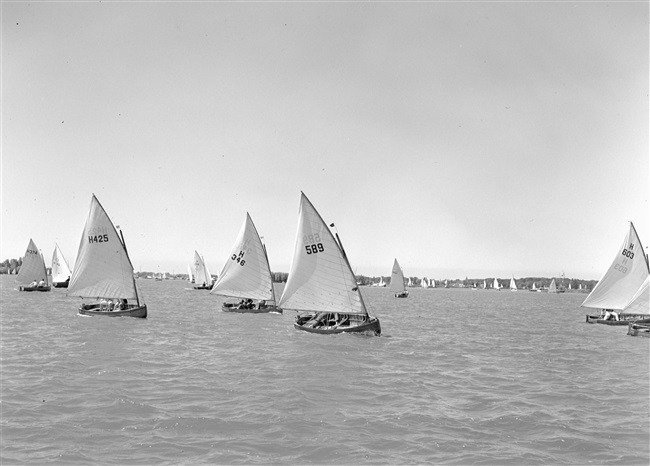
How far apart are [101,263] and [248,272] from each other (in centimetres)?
1678

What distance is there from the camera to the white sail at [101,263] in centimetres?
4725

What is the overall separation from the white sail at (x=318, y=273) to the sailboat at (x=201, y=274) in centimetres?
11235

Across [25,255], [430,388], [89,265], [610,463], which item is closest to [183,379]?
[430,388]

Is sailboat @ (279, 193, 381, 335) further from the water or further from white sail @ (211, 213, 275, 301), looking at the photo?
white sail @ (211, 213, 275, 301)

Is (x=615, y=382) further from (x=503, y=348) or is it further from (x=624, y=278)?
(x=624, y=278)

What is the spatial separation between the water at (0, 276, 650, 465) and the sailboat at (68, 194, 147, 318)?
11391mm

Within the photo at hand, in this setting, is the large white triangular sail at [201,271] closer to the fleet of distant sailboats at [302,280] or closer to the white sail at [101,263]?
the fleet of distant sailboats at [302,280]

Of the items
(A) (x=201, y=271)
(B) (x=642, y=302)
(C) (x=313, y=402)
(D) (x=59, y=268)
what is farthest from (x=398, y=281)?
(C) (x=313, y=402)

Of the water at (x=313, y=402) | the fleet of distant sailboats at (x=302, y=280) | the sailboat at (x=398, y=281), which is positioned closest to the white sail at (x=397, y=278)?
the sailboat at (x=398, y=281)

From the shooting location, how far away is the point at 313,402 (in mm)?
20078

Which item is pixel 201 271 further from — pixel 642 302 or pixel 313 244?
pixel 642 302

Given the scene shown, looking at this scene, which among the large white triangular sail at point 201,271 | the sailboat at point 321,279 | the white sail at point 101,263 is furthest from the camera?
the large white triangular sail at point 201,271

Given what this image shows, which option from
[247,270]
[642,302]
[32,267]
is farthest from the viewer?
[32,267]

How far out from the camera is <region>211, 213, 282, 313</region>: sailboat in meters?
58.9
